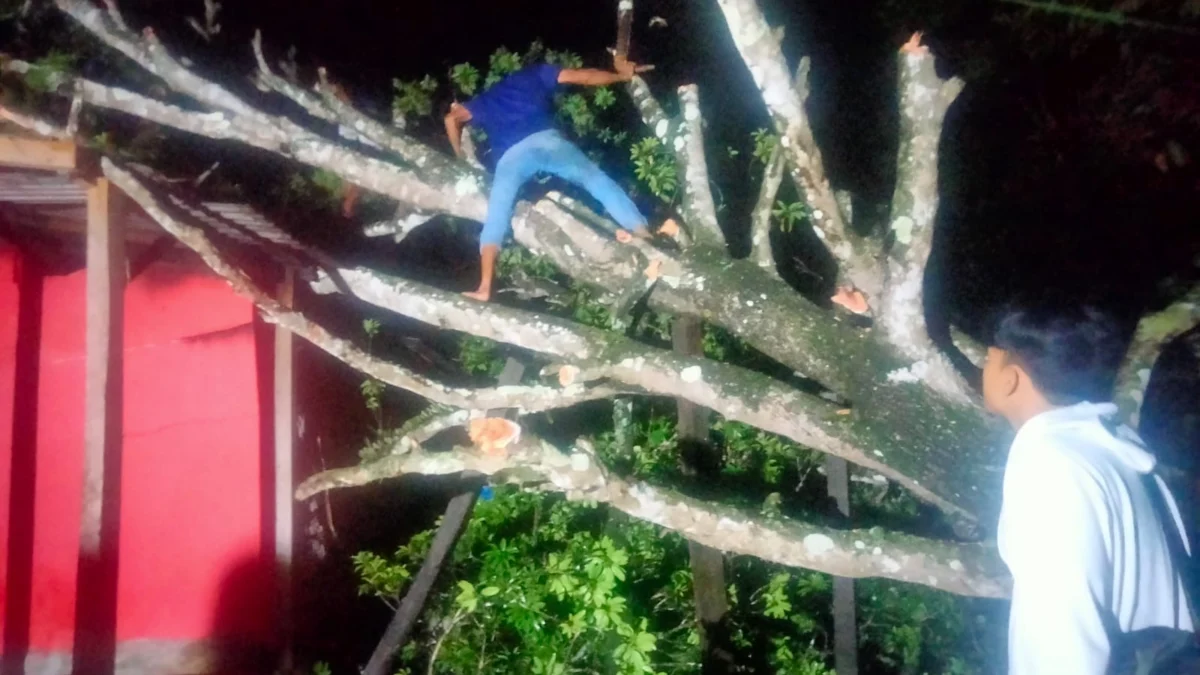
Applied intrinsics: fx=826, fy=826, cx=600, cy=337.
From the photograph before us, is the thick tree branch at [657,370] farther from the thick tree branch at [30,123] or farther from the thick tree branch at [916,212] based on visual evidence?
the thick tree branch at [30,123]

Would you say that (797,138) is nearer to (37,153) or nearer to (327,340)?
(327,340)

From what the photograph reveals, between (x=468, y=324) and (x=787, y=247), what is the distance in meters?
2.73

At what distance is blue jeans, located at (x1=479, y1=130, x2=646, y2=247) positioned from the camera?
4.16 meters

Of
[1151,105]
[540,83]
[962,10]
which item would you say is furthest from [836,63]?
[540,83]

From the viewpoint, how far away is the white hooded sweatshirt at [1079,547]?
5.52 feet

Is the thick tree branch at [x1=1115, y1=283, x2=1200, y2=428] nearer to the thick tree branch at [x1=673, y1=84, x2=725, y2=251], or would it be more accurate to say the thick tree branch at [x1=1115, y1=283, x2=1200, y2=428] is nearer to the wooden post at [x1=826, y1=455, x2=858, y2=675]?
the wooden post at [x1=826, y1=455, x2=858, y2=675]

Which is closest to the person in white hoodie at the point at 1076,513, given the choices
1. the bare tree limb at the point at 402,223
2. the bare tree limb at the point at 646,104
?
the bare tree limb at the point at 646,104

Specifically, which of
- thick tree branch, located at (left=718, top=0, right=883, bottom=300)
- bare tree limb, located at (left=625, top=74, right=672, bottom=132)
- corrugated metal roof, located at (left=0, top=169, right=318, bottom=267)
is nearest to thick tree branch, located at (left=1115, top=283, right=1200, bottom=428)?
thick tree branch, located at (left=718, top=0, right=883, bottom=300)

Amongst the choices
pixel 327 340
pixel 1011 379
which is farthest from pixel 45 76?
pixel 1011 379

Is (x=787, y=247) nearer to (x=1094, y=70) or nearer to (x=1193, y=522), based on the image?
(x=1094, y=70)

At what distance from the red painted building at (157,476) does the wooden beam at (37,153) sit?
1.74 m

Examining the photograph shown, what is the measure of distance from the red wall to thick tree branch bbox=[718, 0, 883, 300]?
11.5 ft

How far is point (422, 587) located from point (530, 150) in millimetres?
2596

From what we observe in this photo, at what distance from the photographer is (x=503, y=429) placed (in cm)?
393
